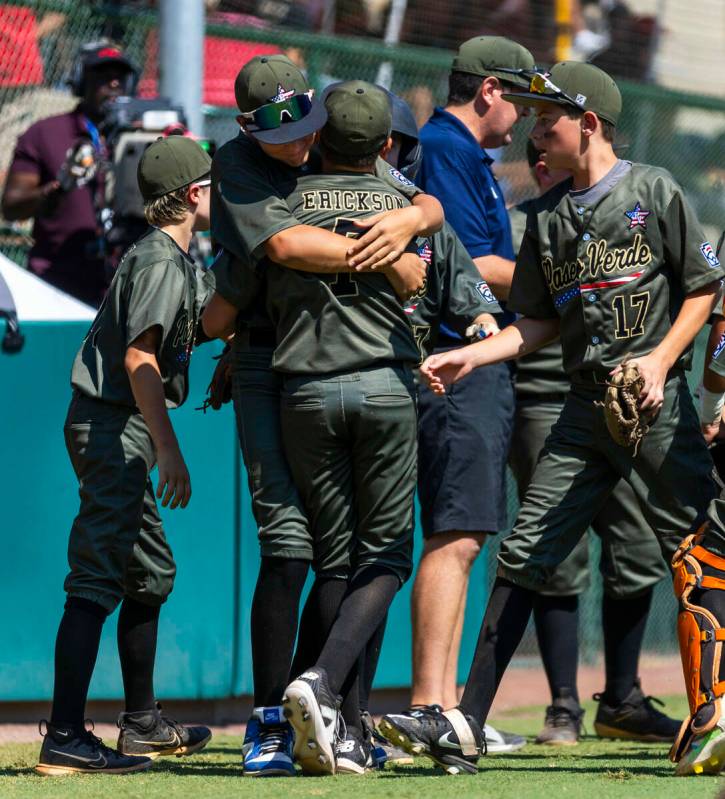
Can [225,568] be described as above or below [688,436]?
below

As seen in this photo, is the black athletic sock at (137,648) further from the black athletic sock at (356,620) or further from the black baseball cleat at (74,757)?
the black athletic sock at (356,620)

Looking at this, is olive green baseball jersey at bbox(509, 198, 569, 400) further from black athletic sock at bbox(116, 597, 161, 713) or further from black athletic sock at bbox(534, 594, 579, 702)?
black athletic sock at bbox(116, 597, 161, 713)

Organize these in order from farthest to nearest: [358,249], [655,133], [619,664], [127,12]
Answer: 1. [655,133]
2. [127,12]
3. [619,664]
4. [358,249]

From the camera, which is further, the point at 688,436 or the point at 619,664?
the point at 619,664

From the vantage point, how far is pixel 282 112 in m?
3.95

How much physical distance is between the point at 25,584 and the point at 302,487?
1.89 meters

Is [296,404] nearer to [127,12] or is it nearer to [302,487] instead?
[302,487]

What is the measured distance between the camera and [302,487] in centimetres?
404

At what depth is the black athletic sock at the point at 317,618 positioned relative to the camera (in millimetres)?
4082

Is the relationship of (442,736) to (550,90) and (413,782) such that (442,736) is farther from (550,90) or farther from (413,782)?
(550,90)

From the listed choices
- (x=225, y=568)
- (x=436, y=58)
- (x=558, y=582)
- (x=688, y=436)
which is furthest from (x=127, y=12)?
(x=688, y=436)

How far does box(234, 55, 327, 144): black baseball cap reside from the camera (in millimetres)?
3938

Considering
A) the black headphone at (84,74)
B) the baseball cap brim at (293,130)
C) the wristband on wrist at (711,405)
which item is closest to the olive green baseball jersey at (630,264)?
the wristband on wrist at (711,405)

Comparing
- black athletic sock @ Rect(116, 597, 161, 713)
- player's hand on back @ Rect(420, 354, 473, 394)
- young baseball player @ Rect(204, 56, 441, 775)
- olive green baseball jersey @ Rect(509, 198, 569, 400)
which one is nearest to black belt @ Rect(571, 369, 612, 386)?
player's hand on back @ Rect(420, 354, 473, 394)
